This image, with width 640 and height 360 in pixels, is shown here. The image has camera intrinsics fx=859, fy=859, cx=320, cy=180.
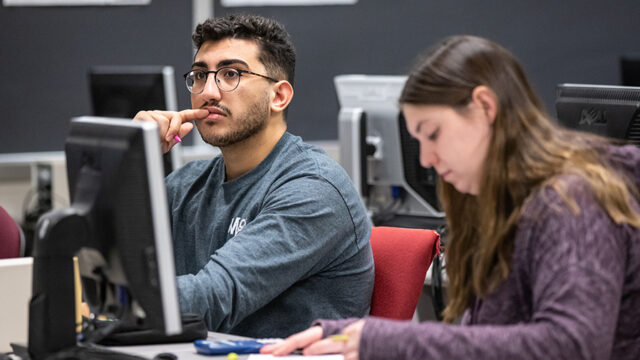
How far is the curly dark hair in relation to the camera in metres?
2.18

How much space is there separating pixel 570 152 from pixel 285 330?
88cm

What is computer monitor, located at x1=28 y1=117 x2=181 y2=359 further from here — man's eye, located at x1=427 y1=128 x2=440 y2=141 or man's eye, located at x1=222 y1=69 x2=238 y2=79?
man's eye, located at x1=222 y1=69 x2=238 y2=79

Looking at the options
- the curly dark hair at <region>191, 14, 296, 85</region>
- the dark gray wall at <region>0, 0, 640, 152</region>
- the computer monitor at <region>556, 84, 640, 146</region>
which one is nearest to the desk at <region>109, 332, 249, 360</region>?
the curly dark hair at <region>191, 14, 296, 85</region>

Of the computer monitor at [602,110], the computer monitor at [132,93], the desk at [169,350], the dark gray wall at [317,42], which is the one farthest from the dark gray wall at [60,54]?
the desk at [169,350]

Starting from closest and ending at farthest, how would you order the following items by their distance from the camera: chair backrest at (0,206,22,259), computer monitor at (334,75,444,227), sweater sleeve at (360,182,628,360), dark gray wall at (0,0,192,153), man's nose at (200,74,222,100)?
sweater sleeve at (360,182,628,360)
man's nose at (200,74,222,100)
chair backrest at (0,206,22,259)
computer monitor at (334,75,444,227)
dark gray wall at (0,0,192,153)

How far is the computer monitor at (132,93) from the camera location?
12.4 feet

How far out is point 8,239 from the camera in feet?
8.18

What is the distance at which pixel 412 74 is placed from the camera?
141 centimetres

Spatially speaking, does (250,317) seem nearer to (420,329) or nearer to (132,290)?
(132,290)

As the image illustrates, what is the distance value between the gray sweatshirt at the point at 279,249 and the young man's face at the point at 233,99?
9 cm

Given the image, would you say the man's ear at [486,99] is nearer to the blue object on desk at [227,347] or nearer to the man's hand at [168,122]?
the blue object on desk at [227,347]

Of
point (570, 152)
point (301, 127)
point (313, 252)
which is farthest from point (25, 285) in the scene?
point (301, 127)

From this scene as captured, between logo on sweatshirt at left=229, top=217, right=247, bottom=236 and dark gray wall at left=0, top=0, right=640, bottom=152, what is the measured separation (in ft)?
8.55

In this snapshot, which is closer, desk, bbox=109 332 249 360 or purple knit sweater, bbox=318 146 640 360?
purple knit sweater, bbox=318 146 640 360
